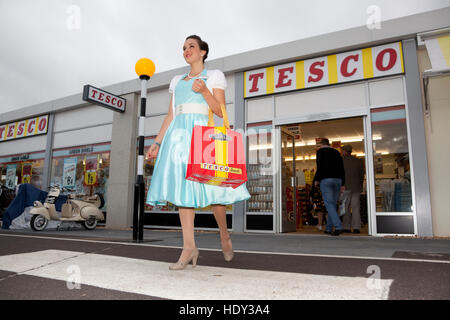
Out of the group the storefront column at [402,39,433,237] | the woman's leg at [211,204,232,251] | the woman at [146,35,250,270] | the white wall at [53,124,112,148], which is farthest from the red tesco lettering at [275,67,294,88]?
the white wall at [53,124,112,148]

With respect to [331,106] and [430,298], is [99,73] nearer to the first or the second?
[331,106]

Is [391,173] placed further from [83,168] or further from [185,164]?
[83,168]

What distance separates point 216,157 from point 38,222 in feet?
22.1

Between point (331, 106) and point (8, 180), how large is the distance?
12.4 m

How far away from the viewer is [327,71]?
704 cm

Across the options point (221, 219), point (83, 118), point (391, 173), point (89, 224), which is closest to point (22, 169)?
point (83, 118)

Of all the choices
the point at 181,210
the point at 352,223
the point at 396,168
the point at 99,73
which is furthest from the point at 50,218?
the point at 396,168

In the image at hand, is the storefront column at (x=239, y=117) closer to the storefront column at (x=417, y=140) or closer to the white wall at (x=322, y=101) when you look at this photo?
the white wall at (x=322, y=101)

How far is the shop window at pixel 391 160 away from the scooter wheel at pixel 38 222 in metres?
7.18

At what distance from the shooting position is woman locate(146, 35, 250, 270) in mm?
2365

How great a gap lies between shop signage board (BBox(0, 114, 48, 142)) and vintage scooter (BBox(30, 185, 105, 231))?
193 inches

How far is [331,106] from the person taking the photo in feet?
22.8

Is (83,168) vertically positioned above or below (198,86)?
above

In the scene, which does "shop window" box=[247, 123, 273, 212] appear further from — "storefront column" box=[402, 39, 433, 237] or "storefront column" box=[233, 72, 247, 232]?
"storefront column" box=[402, 39, 433, 237]
